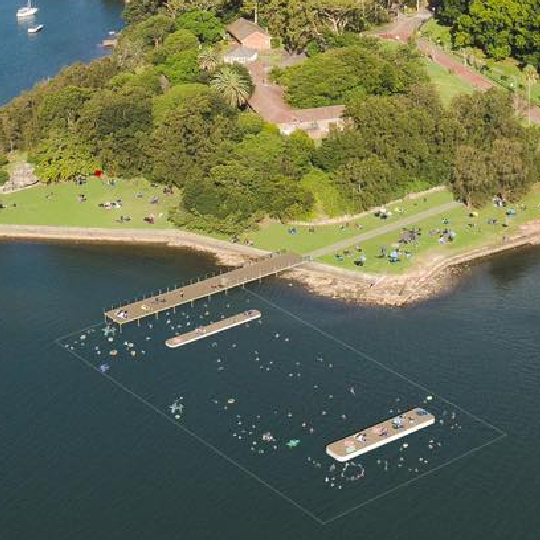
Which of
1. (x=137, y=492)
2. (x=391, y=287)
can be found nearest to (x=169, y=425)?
(x=137, y=492)

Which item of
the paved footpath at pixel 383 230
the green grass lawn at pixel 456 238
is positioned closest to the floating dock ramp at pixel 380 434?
the green grass lawn at pixel 456 238

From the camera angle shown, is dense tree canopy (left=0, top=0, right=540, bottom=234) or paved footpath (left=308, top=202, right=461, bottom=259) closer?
paved footpath (left=308, top=202, right=461, bottom=259)

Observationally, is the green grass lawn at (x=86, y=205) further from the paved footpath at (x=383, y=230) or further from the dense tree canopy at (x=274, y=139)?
the paved footpath at (x=383, y=230)

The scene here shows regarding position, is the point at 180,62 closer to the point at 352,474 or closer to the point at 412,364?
the point at 412,364

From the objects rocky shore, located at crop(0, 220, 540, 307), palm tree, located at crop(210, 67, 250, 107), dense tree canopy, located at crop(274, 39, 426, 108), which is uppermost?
palm tree, located at crop(210, 67, 250, 107)

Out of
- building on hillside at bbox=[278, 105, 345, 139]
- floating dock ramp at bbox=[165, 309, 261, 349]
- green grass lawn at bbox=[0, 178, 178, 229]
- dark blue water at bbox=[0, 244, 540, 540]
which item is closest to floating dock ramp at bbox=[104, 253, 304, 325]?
dark blue water at bbox=[0, 244, 540, 540]

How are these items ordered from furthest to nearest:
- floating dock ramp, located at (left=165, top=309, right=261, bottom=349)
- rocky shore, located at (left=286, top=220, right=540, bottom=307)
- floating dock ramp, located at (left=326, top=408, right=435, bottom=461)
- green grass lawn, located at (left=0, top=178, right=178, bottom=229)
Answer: green grass lawn, located at (left=0, top=178, right=178, bottom=229)
rocky shore, located at (left=286, top=220, right=540, bottom=307)
floating dock ramp, located at (left=165, top=309, right=261, bottom=349)
floating dock ramp, located at (left=326, top=408, right=435, bottom=461)

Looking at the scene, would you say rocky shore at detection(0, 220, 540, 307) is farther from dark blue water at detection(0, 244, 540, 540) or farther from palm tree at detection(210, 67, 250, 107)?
palm tree at detection(210, 67, 250, 107)
